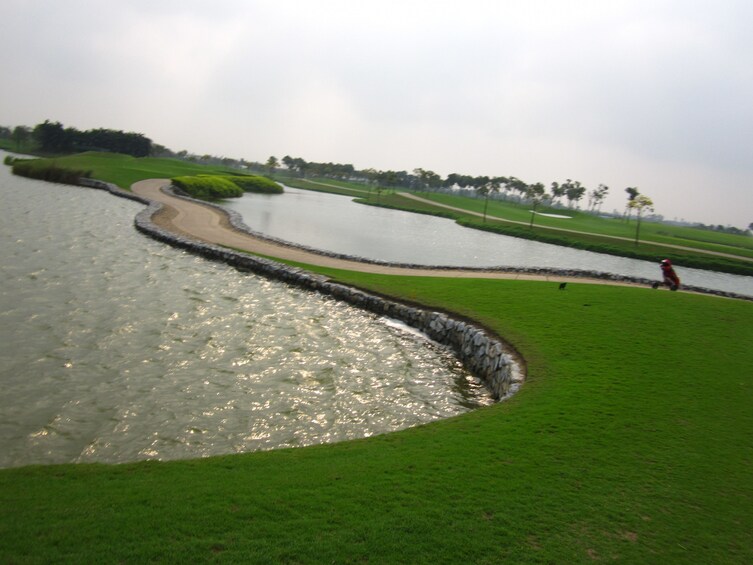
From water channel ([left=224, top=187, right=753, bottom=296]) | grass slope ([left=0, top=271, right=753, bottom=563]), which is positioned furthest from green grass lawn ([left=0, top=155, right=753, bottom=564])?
water channel ([left=224, top=187, right=753, bottom=296])

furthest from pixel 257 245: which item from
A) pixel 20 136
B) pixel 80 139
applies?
pixel 20 136

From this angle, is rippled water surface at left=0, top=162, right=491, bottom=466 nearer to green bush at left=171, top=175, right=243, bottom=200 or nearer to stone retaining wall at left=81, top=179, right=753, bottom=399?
stone retaining wall at left=81, top=179, right=753, bottom=399

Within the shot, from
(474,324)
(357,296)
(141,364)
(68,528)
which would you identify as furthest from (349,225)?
(68,528)

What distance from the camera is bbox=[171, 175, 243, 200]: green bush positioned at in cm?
6475

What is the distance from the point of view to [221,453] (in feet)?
31.4

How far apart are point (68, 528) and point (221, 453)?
3689 mm

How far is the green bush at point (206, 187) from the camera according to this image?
64750 millimetres

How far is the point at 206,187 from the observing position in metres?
68.1

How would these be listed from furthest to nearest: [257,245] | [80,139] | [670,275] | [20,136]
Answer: [20,136], [80,139], [257,245], [670,275]

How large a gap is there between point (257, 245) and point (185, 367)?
20.2m

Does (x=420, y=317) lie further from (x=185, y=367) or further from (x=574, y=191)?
(x=574, y=191)

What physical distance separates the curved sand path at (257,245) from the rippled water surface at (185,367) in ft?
20.8

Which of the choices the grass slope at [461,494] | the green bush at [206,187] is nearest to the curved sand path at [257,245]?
the grass slope at [461,494]

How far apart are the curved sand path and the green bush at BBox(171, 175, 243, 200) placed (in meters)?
17.9
